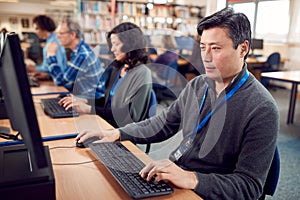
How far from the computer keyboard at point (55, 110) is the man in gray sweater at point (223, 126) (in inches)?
17.4

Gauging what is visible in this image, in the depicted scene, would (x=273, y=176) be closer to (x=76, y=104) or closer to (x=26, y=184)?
(x=26, y=184)

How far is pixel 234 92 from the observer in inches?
43.2

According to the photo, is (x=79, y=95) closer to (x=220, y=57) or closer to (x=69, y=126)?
(x=69, y=126)

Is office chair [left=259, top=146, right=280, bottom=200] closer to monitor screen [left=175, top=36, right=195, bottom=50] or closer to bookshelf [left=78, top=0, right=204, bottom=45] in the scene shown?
monitor screen [left=175, top=36, right=195, bottom=50]

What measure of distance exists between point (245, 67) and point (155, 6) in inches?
222

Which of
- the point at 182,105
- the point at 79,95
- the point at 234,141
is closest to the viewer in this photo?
the point at 234,141

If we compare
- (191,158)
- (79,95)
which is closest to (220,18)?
(191,158)

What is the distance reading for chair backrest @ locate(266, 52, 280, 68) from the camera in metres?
6.12

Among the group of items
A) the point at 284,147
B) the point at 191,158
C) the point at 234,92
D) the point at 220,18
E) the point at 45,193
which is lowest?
the point at 284,147

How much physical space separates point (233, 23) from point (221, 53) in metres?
0.11

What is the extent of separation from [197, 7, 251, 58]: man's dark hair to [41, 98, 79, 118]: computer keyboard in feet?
3.26

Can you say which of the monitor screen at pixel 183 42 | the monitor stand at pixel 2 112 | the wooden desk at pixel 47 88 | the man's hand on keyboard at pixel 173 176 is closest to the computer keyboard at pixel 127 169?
the man's hand on keyboard at pixel 173 176

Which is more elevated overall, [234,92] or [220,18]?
[220,18]

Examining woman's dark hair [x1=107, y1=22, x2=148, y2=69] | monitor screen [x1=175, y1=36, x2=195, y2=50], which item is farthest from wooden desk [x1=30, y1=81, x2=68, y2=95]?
monitor screen [x1=175, y1=36, x2=195, y2=50]
